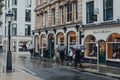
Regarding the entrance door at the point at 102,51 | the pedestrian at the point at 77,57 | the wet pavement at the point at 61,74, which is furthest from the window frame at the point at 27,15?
the wet pavement at the point at 61,74

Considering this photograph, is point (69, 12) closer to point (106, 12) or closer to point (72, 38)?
point (72, 38)

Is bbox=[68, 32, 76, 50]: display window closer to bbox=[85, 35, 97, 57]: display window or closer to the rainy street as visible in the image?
bbox=[85, 35, 97, 57]: display window

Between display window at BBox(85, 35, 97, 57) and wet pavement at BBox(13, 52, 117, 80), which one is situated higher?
display window at BBox(85, 35, 97, 57)

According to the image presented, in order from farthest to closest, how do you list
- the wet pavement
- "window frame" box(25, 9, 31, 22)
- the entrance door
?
"window frame" box(25, 9, 31, 22) → the entrance door → the wet pavement

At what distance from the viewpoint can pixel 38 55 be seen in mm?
48500

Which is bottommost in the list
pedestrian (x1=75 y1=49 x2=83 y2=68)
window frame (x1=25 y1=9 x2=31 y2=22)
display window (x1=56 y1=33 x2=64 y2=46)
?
pedestrian (x1=75 y1=49 x2=83 y2=68)

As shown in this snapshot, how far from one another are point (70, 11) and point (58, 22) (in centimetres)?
371

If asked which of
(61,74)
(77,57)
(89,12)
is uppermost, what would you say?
(89,12)

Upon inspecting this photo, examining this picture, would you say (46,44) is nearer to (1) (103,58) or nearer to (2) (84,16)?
(2) (84,16)


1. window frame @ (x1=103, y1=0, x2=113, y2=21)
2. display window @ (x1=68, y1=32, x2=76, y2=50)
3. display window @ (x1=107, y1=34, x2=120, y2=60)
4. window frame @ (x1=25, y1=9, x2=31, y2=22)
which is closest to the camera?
display window @ (x1=107, y1=34, x2=120, y2=60)

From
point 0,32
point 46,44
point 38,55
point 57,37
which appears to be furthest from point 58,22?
point 0,32

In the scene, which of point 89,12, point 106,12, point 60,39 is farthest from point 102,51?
point 60,39

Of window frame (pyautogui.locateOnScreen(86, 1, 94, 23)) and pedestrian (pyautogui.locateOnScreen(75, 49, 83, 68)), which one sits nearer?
pedestrian (pyautogui.locateOnScreen(75, 49, 83, 68))

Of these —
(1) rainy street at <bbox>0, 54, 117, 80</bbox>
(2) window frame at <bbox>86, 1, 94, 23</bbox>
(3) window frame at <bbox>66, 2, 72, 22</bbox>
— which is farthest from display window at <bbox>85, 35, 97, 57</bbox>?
(1) rainy street at <bbox>0, 54, 117, 80</bbox>
